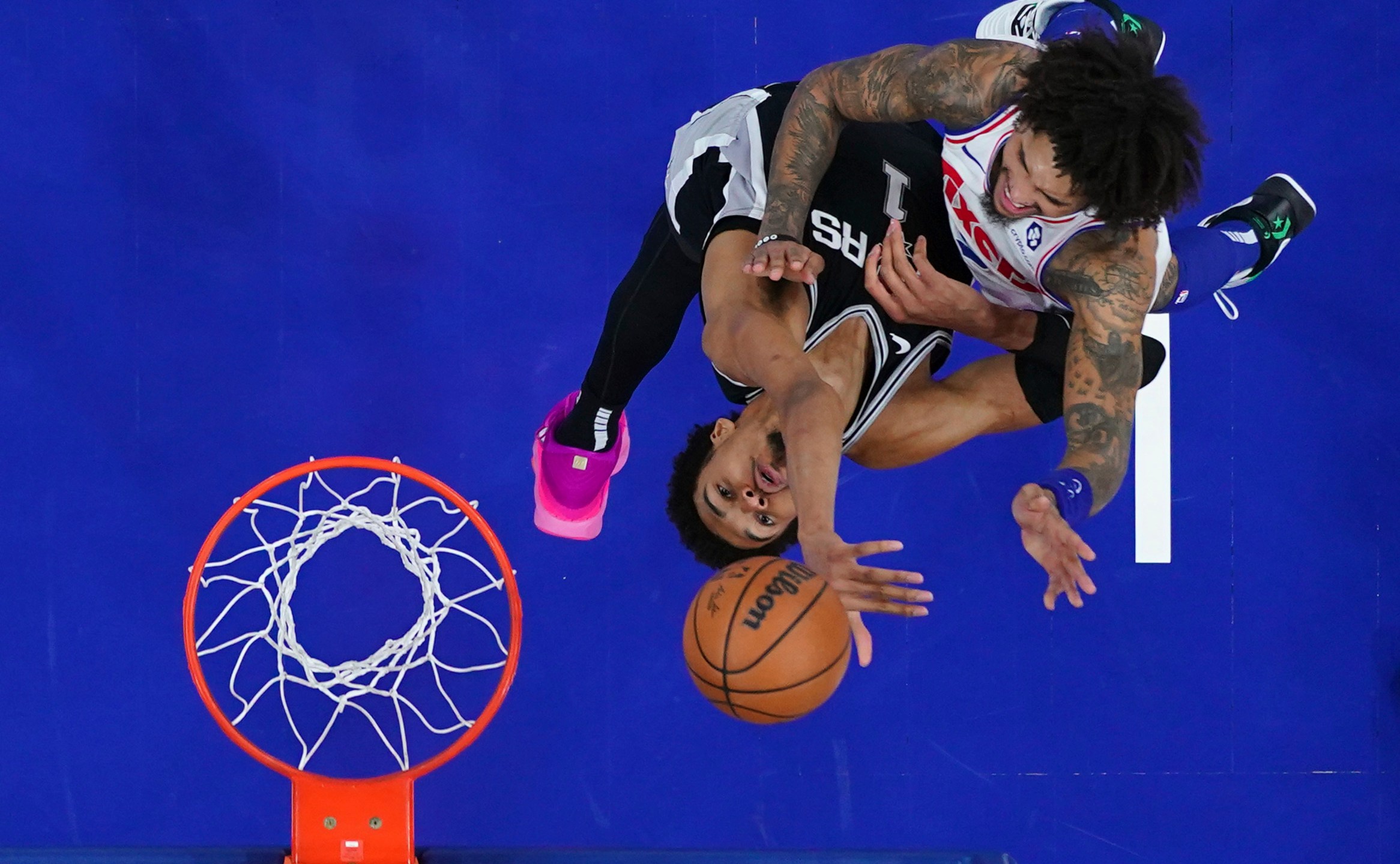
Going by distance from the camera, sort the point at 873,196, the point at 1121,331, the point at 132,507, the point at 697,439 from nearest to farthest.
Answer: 1. the point at 1121,331
2. the point at 873,196
3. the point at 697,439
4. the point at 132,507

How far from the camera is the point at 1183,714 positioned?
13.4 feet

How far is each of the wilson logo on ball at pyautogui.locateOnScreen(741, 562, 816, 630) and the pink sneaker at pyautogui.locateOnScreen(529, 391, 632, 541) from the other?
4.20 ft

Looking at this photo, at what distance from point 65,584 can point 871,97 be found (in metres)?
3.14

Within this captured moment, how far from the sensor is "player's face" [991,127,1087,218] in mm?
2482

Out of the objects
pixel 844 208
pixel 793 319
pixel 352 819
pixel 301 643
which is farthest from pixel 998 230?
pixel 301 643

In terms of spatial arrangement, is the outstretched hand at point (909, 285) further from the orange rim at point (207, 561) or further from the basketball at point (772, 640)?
the orange rim at point (207, 561)

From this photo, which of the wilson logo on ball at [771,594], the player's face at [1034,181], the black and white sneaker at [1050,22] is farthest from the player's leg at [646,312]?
the wilson logo on ball at [771,594]

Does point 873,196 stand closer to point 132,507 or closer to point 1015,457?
point 1015,457

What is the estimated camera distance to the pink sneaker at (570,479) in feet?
12.2

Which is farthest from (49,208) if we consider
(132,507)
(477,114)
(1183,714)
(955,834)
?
(1183,714)

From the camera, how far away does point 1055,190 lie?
250cm

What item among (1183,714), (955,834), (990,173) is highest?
(990,173)

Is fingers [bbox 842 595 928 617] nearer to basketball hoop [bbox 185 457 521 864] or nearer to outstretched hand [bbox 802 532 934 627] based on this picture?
outstretched hand [bbox 802 532 934 627]

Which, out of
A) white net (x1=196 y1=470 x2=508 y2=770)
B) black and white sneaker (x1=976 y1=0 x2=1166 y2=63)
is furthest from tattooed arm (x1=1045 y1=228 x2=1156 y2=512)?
white net (x1=196 y1=470 x2=508 y2=770)
